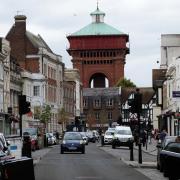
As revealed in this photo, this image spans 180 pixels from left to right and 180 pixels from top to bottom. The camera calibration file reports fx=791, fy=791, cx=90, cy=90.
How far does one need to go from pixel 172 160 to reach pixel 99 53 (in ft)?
493

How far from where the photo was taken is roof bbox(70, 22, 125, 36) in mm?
178125

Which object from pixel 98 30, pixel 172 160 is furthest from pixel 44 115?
pixel 98 30

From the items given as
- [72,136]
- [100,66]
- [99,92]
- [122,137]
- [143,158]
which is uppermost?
[100,66]

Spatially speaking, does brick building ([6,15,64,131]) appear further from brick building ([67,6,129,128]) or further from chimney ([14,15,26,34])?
brick building ([67,6,129,128])

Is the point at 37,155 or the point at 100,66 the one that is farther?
the point at 100,66

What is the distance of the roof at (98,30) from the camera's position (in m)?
178

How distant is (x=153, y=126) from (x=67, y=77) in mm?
27353

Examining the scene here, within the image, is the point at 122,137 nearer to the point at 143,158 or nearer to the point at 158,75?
the point at 143,158

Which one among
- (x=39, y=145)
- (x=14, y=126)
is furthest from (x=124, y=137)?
(x=14, y=126)

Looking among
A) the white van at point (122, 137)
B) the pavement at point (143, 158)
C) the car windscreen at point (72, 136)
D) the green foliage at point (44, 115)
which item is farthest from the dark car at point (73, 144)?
the green foliage at point (44, 115)

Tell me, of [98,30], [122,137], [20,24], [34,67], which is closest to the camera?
[122,137]

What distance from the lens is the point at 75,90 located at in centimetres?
15062

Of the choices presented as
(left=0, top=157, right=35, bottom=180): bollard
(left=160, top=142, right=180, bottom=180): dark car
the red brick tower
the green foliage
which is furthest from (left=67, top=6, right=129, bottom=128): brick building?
(left=0, top=157, right=35, bottom=180): bollard

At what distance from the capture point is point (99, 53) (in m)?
176
